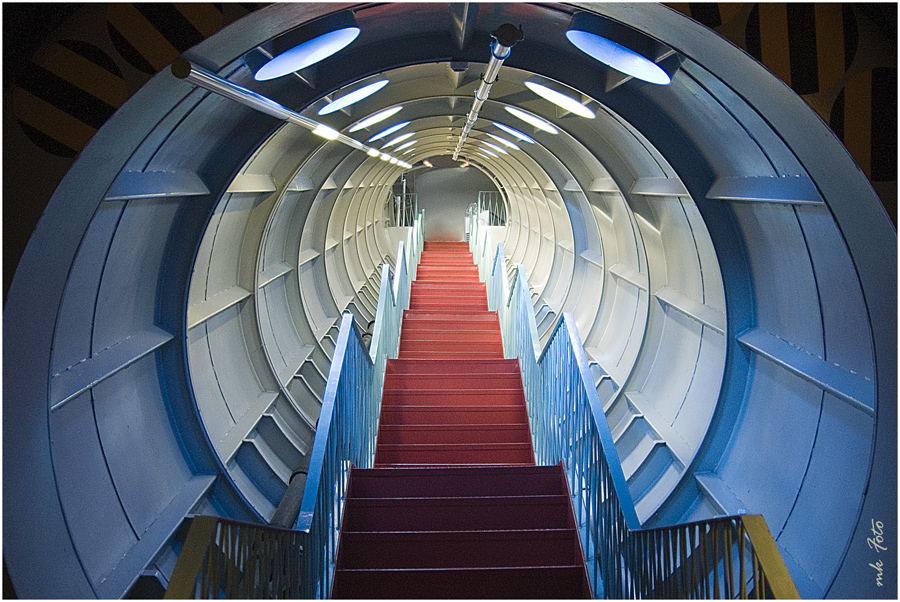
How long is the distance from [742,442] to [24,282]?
15.6 feet

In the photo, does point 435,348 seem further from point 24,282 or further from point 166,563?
point 24,282

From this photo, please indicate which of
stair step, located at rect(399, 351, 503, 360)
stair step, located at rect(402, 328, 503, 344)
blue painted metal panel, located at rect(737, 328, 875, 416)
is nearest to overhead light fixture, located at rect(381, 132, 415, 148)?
stair step, located at rect(402, 328, 503, 344)

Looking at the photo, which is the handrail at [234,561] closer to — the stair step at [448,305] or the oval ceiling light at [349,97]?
the oval ceiling light at [349,97]

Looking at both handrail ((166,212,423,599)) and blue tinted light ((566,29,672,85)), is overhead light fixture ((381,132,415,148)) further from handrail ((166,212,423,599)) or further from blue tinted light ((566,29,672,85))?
blue tinted light ((566,29,672,85))

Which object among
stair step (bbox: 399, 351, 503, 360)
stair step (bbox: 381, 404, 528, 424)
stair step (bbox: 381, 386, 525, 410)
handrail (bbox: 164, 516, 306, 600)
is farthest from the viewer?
stair step (bbox: 399, 351, 503, 360)

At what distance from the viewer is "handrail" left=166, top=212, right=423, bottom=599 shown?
2.41m

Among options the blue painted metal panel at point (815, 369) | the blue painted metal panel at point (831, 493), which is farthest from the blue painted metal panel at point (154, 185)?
the blue painted metal panel at point (831, 493)

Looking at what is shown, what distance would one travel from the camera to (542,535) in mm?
4363

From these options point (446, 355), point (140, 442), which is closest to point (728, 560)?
point (140, 442)

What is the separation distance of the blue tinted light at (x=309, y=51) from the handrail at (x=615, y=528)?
2444 millimetres

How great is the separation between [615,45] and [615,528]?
103 inches

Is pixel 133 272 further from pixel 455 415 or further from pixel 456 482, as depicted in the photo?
pixel 455 415

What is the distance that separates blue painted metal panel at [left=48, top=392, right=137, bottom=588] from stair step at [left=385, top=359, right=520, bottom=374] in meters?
4.41

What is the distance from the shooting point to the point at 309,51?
347 cm
